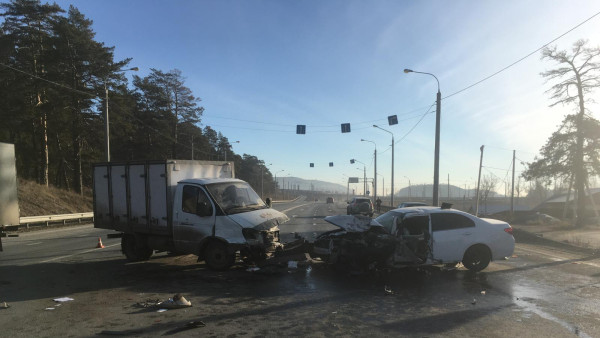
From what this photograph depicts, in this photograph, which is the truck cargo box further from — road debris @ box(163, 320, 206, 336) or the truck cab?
road debris @ box(163, 320, 206, 336)

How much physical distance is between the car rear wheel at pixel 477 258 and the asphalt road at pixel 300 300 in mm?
203

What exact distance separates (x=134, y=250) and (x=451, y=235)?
817 cm

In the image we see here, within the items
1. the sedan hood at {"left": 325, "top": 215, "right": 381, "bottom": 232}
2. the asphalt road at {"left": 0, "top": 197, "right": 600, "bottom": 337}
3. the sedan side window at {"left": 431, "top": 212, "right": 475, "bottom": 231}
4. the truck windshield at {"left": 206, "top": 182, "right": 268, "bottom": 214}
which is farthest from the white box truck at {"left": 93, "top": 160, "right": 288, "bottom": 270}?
the sedan side window at {"left": 431, "top": 212, "right": 475, "bottom": 231}

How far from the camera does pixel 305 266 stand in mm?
9906

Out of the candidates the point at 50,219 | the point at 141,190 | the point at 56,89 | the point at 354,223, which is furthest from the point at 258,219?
the point at 56,89

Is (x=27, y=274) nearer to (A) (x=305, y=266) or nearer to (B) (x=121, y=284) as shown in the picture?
(B) (x=121, y=284)

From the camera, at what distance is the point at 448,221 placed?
355 inches

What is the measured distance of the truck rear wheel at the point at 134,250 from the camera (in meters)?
10.6

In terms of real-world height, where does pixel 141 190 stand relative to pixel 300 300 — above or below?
above

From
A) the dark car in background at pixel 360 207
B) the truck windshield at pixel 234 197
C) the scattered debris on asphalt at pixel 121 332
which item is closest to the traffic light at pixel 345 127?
the dark car in background at pixel 360 207

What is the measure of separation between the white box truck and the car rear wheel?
4373 millimetres

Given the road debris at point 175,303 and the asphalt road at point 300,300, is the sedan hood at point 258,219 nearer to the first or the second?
the asphalt road at point 300,300

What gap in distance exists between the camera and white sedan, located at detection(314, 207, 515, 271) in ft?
28.3

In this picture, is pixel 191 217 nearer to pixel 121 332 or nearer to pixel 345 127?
pixel 121 332
